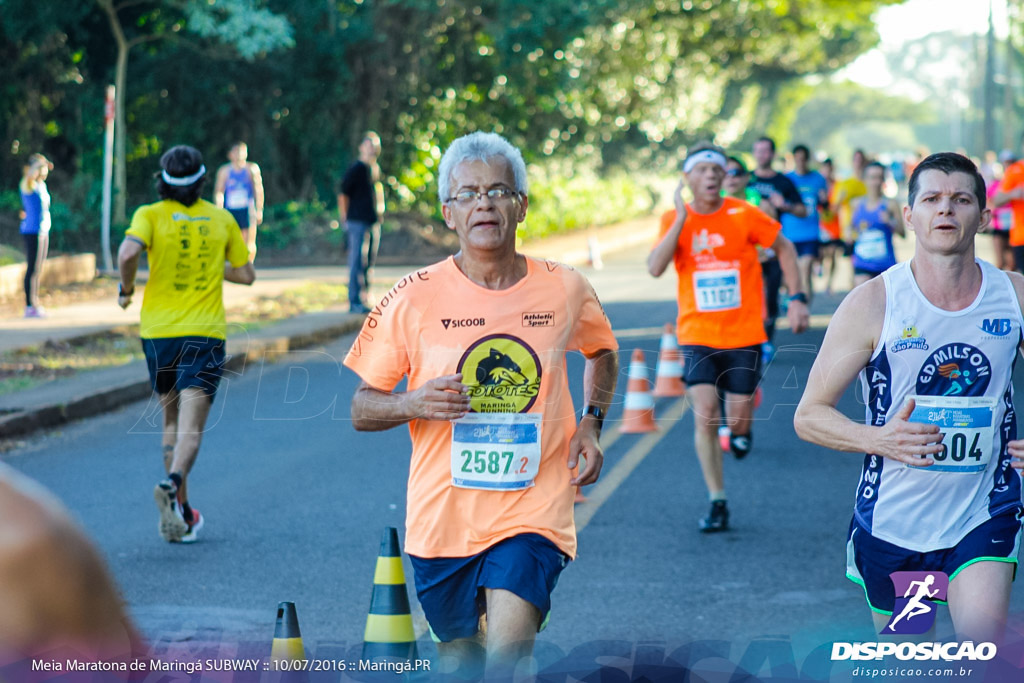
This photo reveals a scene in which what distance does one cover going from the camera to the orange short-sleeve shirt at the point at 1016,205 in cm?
1402

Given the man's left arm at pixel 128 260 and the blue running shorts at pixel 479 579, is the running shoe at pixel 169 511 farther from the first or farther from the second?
the blue running shorts at pixel 479 579

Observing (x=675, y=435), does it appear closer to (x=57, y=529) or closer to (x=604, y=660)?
(x=604, y=660)

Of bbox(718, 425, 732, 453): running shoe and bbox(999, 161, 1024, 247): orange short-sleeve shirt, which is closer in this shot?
bbox(718, 425, 732, 453): running shoe

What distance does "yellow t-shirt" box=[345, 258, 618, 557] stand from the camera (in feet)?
13.0

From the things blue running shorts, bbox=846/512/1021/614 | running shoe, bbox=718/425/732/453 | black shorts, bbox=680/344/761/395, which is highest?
black shorts, bbox=680/344/761/395

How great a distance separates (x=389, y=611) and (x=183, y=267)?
3.57 meters

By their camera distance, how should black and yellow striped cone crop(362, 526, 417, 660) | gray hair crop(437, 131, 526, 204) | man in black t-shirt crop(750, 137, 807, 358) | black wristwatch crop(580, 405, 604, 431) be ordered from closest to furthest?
gray hair crop(437, 131, 526, 204) → black wristwatch crop(580, 405, 604, 431) → black and yellow striped cone crop(362, 526, 417, 660) → man in black t-shirt crop(750, 137, 807, 358)

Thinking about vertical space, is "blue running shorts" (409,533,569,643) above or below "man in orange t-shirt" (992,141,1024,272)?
below

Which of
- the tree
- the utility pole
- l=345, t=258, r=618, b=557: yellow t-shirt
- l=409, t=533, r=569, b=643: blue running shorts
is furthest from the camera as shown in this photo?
the utility pole

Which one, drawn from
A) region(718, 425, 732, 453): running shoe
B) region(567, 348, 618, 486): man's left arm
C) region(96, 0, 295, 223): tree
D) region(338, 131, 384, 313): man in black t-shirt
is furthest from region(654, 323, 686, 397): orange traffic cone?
region(96, 0, 295, 223): tree

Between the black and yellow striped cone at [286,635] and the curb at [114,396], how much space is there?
651cm

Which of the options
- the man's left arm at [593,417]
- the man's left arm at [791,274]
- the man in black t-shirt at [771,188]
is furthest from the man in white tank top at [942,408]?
the man in black t-shirt at [771,188]

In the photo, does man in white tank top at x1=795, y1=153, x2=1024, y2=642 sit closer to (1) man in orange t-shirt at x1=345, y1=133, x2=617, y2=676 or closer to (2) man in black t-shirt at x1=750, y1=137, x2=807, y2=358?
(1) man in orange t-shirt at x1=345, y1=133, x2=617, y2=676

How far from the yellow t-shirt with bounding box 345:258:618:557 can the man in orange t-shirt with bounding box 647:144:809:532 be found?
144 inches
